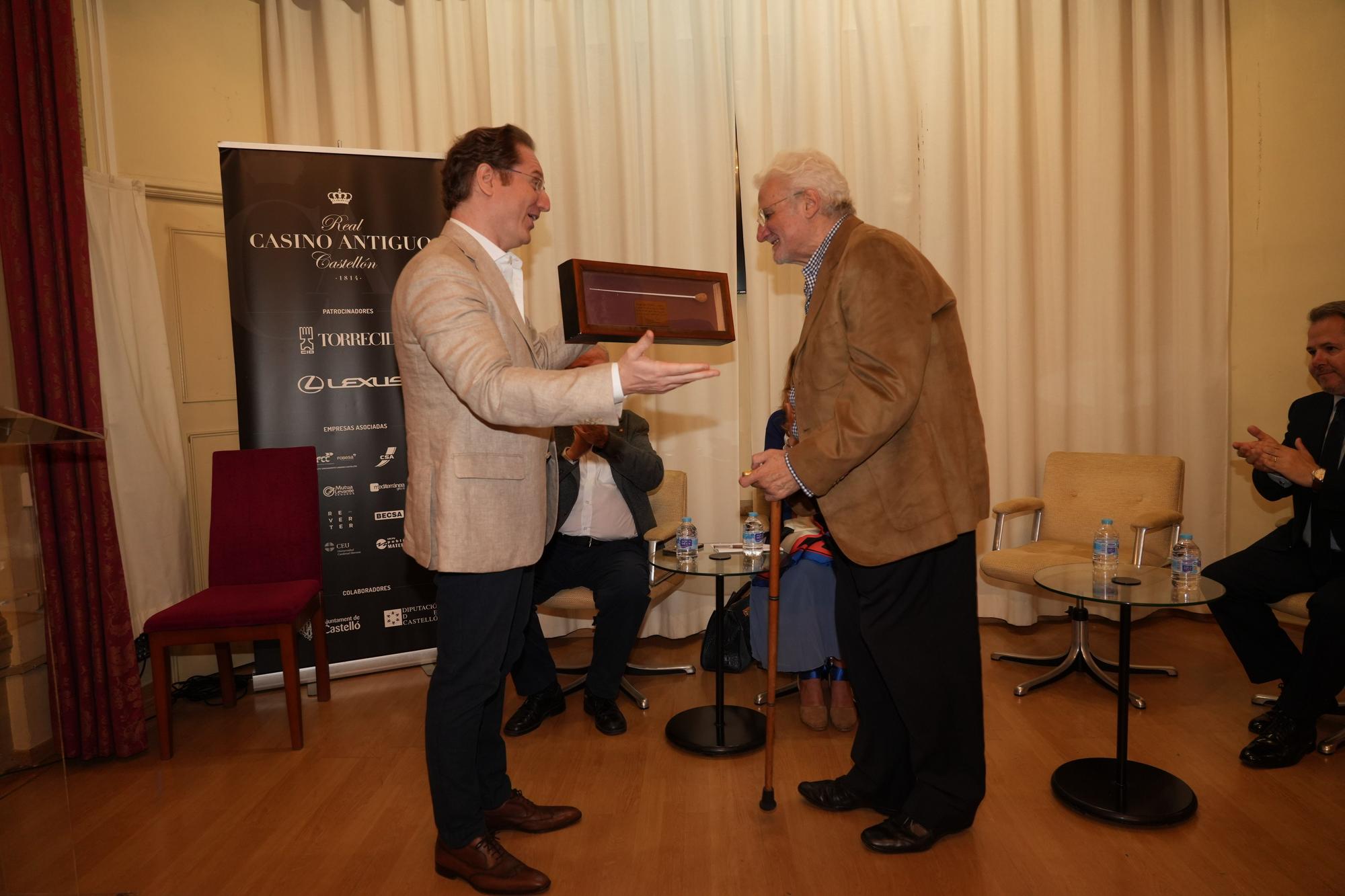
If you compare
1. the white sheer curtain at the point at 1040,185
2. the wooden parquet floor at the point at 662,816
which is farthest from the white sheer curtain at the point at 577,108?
the wooden parquet floor at the point at 662,816

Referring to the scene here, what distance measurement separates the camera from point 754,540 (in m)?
3.40

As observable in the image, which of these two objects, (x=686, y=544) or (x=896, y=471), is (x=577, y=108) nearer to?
(x=686, y=544)

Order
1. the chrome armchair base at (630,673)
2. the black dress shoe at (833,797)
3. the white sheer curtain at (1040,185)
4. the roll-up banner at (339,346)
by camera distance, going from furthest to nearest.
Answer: the white sheer curtain at (1040,185) < the roll-up banner at (339,346) < the chrome armchair base at (630,673) < the black dress shoe at (833,797)

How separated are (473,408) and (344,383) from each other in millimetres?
2275

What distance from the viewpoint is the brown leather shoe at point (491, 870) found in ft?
7.47

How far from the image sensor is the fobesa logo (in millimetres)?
3939

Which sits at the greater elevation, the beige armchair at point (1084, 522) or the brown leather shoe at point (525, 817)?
the beige armchair at point (1084, 522)

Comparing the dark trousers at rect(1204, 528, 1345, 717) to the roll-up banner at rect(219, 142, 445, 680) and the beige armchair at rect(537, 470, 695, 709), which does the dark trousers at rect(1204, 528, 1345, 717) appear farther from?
the roll-up banner at rect(219, 142, 445, 680)

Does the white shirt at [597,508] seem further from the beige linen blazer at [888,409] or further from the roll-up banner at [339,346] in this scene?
the beige linen blazer at [888,409]

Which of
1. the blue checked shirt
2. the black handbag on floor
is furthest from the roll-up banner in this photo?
the blue checked shirt

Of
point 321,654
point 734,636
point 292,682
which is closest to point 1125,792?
point 734,636

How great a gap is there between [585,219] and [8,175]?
7.80 feet

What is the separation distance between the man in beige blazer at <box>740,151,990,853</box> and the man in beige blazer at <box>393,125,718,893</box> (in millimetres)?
491

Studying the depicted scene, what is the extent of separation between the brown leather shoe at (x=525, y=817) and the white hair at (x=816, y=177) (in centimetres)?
190
